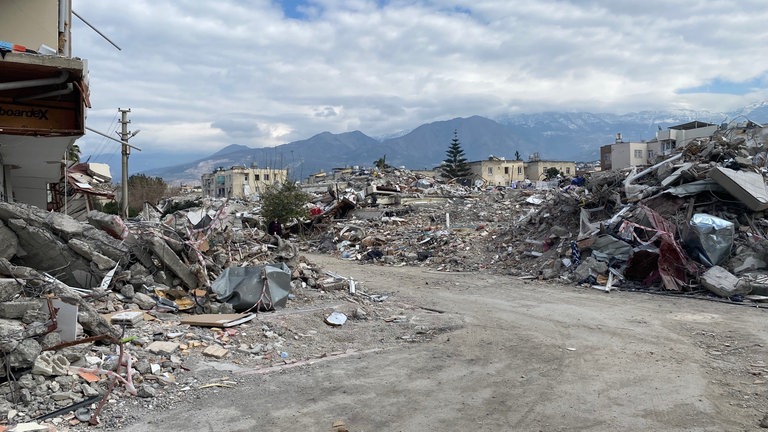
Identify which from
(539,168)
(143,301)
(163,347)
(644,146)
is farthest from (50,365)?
(539,168)

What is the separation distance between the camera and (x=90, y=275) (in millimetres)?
8195

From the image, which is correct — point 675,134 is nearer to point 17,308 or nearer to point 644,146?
point 644,146

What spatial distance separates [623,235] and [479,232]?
337 inches

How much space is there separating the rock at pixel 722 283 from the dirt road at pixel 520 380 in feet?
3.49

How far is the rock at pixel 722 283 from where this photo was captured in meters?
10.7

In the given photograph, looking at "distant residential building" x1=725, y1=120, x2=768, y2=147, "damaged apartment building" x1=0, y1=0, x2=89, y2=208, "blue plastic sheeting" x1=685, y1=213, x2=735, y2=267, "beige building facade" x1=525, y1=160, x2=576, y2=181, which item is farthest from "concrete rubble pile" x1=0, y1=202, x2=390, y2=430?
"beige building facade" x1=525, y1=160, x2=576, y2=181

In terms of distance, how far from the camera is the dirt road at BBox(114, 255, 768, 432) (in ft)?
15.3

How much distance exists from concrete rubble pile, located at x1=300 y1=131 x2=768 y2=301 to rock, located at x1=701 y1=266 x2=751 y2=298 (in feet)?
0.07

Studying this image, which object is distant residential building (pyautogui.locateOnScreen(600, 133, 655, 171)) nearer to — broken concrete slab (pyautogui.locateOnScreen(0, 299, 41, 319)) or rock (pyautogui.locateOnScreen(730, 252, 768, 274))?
rock (pyautogui.locateOnScreen(730, 252, 768, 274))

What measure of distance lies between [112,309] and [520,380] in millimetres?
5606

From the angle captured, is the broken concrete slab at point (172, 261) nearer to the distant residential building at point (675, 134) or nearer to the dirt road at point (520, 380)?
the dirt road at point (520, 380)

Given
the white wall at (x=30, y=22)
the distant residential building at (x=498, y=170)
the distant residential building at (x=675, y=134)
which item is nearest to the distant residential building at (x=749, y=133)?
the white wall at (x=30, y=22)

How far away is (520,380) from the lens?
19.0 ft

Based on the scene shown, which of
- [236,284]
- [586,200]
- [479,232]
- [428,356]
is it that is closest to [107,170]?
[479,232]
